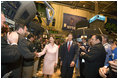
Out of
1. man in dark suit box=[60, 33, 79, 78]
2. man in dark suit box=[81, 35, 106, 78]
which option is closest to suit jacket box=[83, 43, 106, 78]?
man in dark suit box=[81, 35, 106, 78]

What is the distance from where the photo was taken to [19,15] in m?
1.25

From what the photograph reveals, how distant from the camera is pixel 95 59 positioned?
1.88 m

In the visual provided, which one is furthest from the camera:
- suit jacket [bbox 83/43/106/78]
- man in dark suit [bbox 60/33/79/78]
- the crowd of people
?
man in dark suit [bbox 60/33/79/78]

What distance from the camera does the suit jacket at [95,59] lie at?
1817 mm

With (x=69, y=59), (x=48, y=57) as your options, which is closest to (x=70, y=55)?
(x=69, y=59)

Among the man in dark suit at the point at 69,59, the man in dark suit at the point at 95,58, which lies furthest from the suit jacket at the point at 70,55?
the man in dark suit at the point at 95,58

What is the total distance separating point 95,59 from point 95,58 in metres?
0.06

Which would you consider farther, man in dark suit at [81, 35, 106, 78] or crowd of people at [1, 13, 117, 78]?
man in dark suit at [81, 35, 106, 78]

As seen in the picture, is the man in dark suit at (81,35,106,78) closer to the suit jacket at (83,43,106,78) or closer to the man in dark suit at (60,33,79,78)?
the suit jacket at (83,43,106,78)

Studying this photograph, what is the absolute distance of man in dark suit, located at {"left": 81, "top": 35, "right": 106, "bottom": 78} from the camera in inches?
71.6

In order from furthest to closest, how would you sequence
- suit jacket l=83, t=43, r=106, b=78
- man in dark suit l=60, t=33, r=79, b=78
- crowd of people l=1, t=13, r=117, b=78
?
man in dark suit l=60, t=33, r=79, b=78 → suit jacket l=83, t=43, r=106, b=78 → crowd of people l=1, t=13, r=117, b=78

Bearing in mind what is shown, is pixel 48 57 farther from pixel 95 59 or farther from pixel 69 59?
pixel 95 59

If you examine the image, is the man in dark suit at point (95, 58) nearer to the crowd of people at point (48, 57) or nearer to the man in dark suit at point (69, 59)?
the crowd of people at point (48, 57)

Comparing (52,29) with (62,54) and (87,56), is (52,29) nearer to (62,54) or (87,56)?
(62,54)
